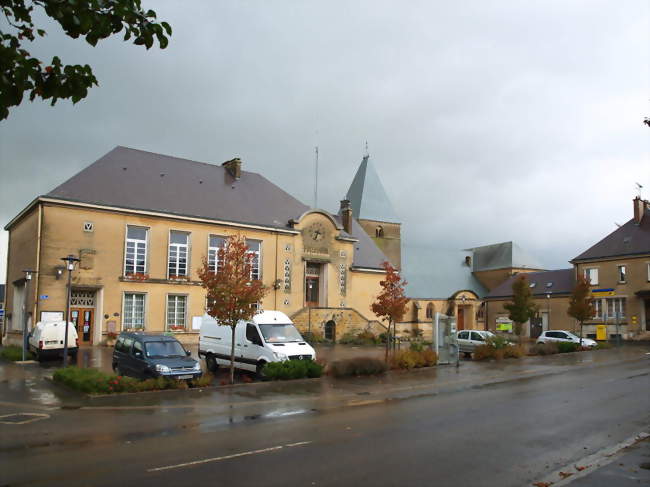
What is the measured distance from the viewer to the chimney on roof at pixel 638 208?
165ft

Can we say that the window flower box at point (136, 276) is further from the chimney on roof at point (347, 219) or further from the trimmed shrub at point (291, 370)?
the chimney on roof at point (347, 219)

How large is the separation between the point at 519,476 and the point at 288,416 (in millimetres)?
5897

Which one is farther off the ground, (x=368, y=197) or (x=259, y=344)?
(x=368, y=197)

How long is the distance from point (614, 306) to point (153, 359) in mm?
43403

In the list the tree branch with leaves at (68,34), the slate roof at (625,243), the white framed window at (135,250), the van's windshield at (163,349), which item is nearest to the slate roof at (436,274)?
the slate roof at (625,243)

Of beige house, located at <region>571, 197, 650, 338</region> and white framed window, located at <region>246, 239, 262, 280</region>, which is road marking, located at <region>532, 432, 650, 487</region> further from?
beige house, located at <region>571, 197, 650, 338</region>

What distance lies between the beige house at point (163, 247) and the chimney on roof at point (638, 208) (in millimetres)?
24946

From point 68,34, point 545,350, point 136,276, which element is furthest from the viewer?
point 136,276

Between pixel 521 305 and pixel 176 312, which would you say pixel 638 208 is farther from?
pixel 176 312

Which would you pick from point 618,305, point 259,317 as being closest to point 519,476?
point 259,317

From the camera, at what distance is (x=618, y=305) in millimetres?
48750

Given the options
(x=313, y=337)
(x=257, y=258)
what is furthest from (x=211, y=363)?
(x=257, y=258)

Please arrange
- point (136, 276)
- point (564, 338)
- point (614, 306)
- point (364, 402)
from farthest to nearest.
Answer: point (614, 306) < point (564, 338) < point (136, 276) < point (364, 402)

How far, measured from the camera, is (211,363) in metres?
22.3
